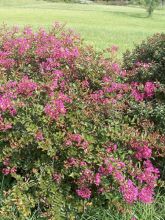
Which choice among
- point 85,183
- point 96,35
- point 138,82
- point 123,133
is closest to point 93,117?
point 123,133

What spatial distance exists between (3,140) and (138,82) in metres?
1.51

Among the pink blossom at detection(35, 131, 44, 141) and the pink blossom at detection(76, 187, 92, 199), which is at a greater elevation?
the pink blossom at detection(35, 131, 44, 141)

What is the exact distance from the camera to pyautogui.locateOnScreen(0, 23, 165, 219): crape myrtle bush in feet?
11.8

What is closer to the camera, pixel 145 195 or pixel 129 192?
pixel 129 192

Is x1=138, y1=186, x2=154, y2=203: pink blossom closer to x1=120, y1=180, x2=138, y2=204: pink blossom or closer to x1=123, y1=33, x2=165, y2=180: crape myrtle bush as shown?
x1=120, y1=180, x2=138, y2=204: pink blossom

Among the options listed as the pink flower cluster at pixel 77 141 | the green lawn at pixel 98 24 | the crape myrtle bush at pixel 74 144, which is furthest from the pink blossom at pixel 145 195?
the green lawn at pixel 98 24

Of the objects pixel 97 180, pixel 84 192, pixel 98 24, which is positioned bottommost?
pixel 98 24

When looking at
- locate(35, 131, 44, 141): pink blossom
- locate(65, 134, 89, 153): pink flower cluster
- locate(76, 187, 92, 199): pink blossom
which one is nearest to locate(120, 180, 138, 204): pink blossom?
locate(76, 187, 92, 199): pink blossom

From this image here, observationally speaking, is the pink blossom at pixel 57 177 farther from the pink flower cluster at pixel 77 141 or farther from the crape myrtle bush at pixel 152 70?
the crape myrtle bush at pixel 152 70

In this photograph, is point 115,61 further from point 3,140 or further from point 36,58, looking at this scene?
point 3,140

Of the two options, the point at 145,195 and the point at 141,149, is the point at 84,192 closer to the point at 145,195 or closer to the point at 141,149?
the point at 145,195

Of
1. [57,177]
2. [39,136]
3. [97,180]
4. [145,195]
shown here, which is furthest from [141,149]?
[39,136]

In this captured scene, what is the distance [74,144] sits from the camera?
3650 mm

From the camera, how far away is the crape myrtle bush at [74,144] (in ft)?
11.8
